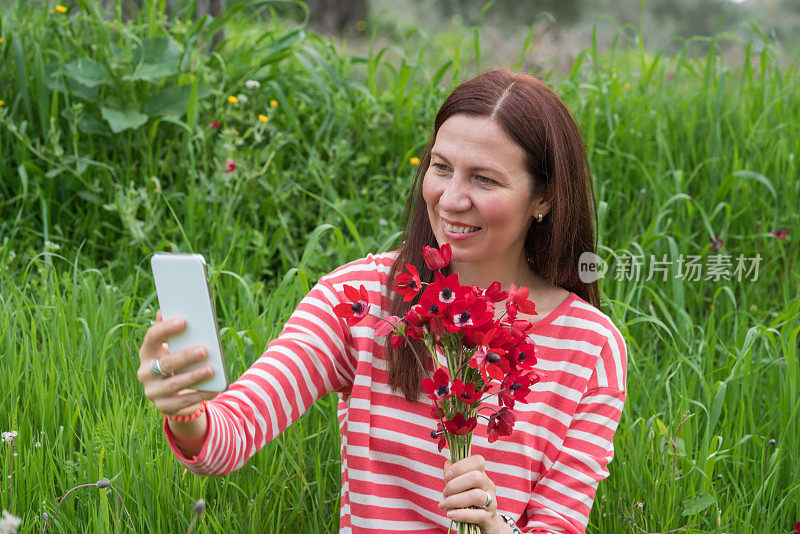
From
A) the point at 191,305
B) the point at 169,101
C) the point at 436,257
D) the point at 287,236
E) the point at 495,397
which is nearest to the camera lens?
the point at 191,305

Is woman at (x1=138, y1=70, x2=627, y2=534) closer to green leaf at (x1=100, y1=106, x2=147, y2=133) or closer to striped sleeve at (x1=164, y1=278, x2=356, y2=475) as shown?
striped sleeve at (x1=164, y1=278, x2=356, y2=475)

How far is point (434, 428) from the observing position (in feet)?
5.38

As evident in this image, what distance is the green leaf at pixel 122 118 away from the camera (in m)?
2.96

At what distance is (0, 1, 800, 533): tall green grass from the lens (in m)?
1.96

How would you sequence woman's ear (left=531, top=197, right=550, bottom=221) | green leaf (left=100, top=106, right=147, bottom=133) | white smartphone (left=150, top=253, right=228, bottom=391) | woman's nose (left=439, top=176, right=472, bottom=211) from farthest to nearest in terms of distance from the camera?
green leaf (left=100, top=106, right=147, bottom=133), woman's ear (left=531, top=197, right=550, bottom=221), woman's nose (left=439, top=176, right=472, bottom=211), white smartphone (left=150, top=253, right=228, bottom=391)

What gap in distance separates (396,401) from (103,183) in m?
1.84

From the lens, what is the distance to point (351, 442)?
5.50 feet

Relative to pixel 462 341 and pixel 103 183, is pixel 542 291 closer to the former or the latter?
pixel 462 341

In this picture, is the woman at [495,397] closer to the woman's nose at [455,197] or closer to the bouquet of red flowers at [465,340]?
the woman's nose at [455,197]

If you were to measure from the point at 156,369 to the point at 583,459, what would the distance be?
872 millimetres

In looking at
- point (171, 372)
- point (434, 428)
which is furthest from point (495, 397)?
point (171, 372)

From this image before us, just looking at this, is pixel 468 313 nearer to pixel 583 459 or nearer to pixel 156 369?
pixel 156 369

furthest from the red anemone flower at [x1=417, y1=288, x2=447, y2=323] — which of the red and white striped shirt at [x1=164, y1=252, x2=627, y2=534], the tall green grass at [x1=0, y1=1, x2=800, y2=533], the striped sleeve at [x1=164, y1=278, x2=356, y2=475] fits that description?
the tall green grass at [x1=0, y1=1, x2=800, y2=533]

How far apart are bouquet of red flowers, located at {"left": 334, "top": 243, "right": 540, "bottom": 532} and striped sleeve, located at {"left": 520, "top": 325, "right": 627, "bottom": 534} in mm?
441
